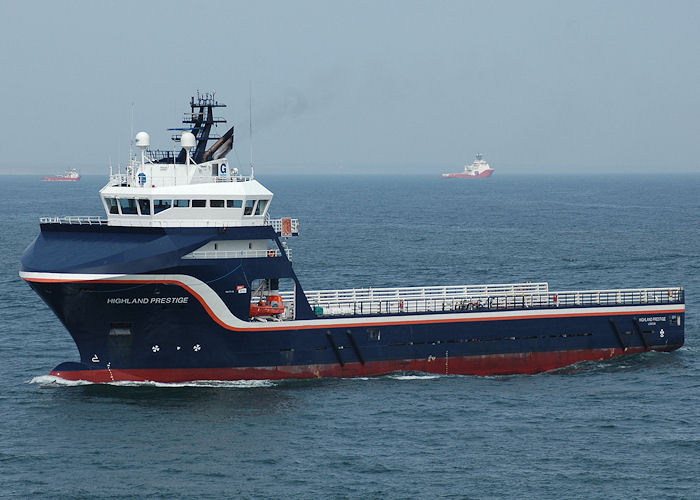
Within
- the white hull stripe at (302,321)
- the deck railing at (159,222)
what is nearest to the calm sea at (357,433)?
the white hull stripe at (302,321)

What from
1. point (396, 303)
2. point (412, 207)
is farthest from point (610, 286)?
point (412, 207)

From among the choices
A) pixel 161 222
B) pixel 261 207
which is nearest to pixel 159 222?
pixel 161 222

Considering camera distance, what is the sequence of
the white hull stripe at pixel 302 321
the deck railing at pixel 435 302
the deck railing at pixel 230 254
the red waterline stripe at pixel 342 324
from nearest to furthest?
the white hull stripe at pixel 302 321
the red waterline stripe at pixel 342 324
the deck railing at pixel 230 254
the deck railing at pixel 435 302

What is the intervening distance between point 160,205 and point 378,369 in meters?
11.6

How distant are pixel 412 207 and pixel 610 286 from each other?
10862 cm

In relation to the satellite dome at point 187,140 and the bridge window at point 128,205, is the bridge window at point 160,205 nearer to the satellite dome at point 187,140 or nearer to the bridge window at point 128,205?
the bridge window at point 128,205

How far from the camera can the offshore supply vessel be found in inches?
1547

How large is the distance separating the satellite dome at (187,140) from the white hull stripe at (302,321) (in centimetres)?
587

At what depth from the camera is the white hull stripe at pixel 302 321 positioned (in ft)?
126

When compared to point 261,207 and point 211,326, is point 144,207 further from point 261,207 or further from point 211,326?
point 211,326

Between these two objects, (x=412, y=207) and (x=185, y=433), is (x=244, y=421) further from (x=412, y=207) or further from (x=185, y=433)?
(x=412, y=207)

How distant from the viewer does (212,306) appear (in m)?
40.5

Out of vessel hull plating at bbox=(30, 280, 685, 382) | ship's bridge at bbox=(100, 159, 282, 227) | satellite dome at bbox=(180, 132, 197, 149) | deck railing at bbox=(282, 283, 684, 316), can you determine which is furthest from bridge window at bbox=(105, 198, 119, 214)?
deck railing at bbox=(282, 283, 684, 316)

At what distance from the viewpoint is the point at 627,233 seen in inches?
4432
